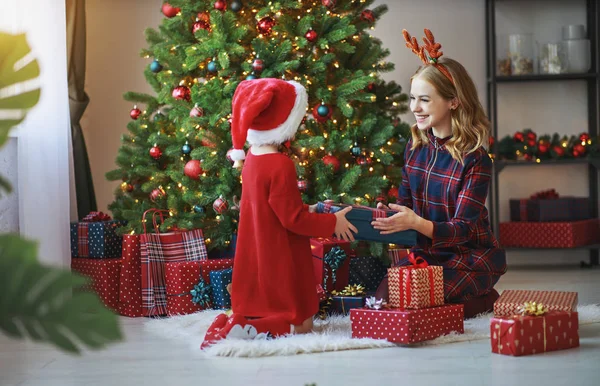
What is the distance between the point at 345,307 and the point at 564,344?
0.85m

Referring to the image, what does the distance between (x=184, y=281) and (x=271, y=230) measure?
78 centimetres

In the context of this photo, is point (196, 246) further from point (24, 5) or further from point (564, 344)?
point (564, 344)

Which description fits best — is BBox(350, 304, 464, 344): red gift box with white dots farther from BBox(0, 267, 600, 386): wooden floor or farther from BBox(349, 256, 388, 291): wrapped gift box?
BBox(349, 256, 388, 291): wrapped gift box

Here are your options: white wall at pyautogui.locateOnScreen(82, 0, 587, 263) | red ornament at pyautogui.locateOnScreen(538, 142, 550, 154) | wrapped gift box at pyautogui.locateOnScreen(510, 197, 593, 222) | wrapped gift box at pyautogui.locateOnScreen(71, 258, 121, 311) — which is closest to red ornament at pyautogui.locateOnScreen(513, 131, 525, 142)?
red ornament at pyautogui.locateOnScreen(538, 142, 550, 154)

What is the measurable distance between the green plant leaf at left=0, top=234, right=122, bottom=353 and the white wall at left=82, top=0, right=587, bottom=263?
4.15 m

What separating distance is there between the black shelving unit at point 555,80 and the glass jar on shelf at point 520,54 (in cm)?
5

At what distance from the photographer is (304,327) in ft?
8.40

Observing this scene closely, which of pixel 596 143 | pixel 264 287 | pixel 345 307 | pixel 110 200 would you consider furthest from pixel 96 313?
pixel 596 143

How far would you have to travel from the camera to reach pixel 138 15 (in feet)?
15.4

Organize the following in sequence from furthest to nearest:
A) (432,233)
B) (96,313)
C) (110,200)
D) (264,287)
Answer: (110,200)
(432,233)
(264,287)
(96,313)

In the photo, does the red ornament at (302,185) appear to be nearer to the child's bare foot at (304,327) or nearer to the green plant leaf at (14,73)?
the child's bare foot at (304,327)

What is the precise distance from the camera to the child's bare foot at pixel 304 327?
2.54 meters

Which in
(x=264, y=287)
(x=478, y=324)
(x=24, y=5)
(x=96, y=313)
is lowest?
(x=478, y=324)

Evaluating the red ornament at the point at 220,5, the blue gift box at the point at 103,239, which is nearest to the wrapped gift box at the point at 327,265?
the blue gift box at the point at 103,239
